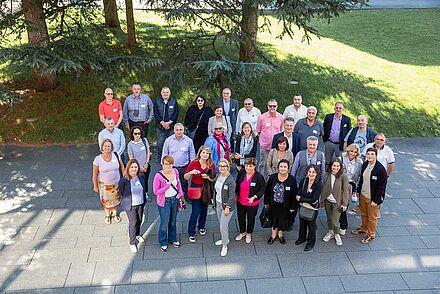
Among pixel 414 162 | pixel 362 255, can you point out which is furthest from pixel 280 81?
pixel 362 255

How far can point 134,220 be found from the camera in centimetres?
641

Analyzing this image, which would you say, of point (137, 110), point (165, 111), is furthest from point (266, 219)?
point (137, 110)

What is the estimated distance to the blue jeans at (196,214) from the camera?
6570 millimetres

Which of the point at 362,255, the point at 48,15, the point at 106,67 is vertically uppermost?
the point at 48,15

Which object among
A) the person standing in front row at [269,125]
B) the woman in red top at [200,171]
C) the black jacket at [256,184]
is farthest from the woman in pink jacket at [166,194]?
the person standing in front row at [269,125]

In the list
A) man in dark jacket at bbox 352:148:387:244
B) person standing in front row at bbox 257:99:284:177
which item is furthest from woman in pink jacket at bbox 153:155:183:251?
man in dark jacket at bbox 352:148:387:244

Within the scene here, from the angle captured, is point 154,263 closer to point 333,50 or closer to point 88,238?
point 88,238

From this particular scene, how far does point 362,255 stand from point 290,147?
2094 mm

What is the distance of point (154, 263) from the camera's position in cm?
→ 630

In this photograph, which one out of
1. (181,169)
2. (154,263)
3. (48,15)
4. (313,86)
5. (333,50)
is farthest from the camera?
(333,50)

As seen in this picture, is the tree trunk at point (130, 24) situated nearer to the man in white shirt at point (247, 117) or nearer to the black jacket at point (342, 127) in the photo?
the man in white shirt at point (247, 117)

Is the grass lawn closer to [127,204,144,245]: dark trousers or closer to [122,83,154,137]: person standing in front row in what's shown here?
[122,83,154,137]: person standing in front row

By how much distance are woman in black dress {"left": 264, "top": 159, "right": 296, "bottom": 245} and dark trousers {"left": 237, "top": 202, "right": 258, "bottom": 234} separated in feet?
0.84

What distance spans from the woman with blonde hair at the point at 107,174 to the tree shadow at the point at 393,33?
46.0 feet
